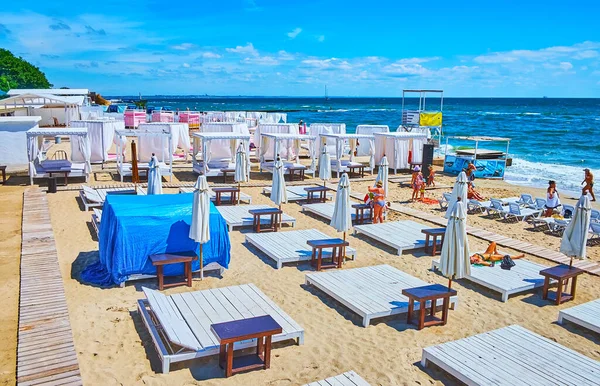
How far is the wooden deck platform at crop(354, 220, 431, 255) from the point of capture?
1125 cm

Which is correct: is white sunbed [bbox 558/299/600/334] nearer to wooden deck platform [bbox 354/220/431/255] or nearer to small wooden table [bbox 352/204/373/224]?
wooden deck platform [bbox 354/220/431/255]

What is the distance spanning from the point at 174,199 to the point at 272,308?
341 cm

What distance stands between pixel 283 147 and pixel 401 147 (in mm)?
5519

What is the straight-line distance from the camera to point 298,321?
7.63 metres

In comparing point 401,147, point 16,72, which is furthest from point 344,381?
point 16,72

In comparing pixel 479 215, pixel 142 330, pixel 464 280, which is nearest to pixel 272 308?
pixel 142 330

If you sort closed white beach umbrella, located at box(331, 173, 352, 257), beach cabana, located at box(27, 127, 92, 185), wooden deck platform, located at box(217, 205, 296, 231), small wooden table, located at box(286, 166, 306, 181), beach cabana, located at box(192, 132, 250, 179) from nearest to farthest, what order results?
closed white beach umbrella, located at box(331, 173, 352, 257) < wooden deck platform, located at box(217, 205, 296, 231) < beach cabana, located at box(27, 127, 92, 185) < beach cabana, located at box(192, 132, 250, 179) < small wooden table, located at box(286, 166, 306, 181)

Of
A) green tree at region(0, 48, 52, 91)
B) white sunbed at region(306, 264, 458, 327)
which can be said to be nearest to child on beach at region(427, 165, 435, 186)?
white sunbed at region(306, 264, 458, 327)

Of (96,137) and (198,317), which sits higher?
(96,137)

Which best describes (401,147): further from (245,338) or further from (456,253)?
(245,338)

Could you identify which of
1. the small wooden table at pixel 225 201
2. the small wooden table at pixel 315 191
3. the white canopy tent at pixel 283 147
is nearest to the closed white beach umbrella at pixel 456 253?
the small wooden table at pixel 315 191

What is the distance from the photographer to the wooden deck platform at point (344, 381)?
219 inches

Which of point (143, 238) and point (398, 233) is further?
point (398, 233)

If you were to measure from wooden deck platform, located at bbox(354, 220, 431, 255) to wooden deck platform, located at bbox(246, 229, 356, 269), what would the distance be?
3.61 ft
